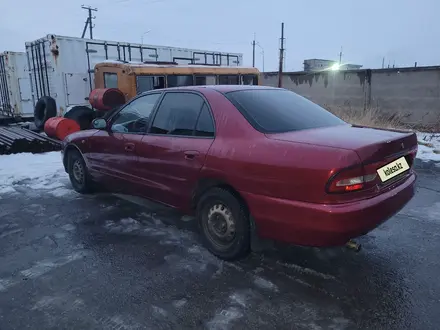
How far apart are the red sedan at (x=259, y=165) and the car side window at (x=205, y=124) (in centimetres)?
1

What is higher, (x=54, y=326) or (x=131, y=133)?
(x=131, y=133)

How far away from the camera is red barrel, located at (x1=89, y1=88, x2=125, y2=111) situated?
920 centimetres

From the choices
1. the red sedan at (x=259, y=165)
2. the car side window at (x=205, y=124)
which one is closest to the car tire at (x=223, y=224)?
the red sedan at (x=259, y=165)

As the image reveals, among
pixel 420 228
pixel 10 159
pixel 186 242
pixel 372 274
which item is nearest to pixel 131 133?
pixel 186 242

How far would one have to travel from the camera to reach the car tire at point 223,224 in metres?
3.09

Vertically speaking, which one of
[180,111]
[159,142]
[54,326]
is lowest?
[54,326]

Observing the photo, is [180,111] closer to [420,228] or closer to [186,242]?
[186,242]

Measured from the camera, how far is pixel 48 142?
332 inches

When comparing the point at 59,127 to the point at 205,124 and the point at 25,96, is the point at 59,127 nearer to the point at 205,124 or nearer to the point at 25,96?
the point at 25,96

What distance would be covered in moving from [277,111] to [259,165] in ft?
2.45

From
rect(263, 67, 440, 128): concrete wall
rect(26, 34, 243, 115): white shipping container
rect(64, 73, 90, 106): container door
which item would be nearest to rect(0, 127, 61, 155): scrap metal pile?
rect(64, 73, 90, 106): container door

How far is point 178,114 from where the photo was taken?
3748 millimetres

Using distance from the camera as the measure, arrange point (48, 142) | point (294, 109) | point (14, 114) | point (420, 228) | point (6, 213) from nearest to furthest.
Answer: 1. point (294, 109)
2. point (420, 228)
3. point (6, 213)
4. point (48, 142)
5. point (14, 114)

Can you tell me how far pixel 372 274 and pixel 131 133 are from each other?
2861mm
